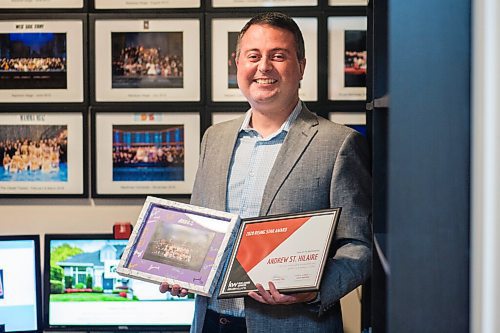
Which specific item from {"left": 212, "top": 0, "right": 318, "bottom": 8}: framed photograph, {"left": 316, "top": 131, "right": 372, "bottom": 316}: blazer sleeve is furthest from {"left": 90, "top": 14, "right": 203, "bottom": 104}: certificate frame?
{"left": 316, "top": 131, "right": 372, "bottom": 316}: blazer sleeve

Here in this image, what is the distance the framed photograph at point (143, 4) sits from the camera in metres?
3.27

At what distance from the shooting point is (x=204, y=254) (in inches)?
96.4


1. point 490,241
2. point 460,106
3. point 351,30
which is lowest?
point 490,241

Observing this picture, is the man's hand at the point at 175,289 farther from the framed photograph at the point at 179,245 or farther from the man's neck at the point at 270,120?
the man's neck at the point at 270,120

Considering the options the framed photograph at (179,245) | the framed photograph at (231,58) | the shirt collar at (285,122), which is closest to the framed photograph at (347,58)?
the framed photograph at (231,58)

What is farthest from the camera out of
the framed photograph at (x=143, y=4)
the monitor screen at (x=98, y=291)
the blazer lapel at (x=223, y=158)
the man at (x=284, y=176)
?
the framed photograph at (x=143, y=4)

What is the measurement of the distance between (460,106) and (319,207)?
2.99 feet

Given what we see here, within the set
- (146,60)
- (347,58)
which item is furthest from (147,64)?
(347,58)

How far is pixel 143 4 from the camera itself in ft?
10.8

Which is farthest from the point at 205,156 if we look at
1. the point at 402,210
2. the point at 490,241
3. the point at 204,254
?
the point at 490,241

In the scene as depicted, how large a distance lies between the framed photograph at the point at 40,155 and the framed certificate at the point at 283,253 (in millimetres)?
1173

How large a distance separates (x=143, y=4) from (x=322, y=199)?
4.17 ft

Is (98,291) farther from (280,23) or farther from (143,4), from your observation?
(280,23)

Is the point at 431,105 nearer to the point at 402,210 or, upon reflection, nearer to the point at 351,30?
the point at 402,210
